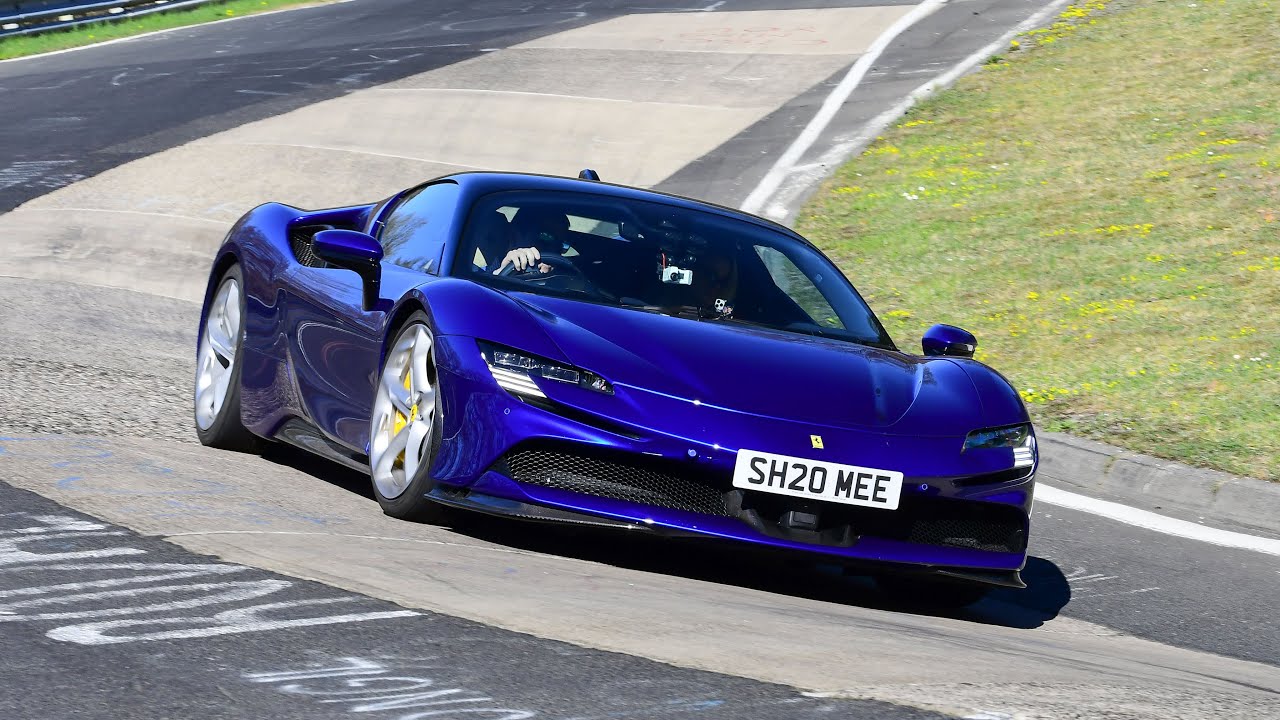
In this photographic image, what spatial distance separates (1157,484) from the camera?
7.94m

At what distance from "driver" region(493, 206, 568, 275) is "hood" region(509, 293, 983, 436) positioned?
1.17ft

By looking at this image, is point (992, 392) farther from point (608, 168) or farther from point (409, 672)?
point (608, 168)

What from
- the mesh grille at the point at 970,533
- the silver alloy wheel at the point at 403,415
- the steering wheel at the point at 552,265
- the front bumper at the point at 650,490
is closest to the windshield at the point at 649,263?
the steering wheel at the point at 552,265

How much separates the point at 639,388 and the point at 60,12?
24366 millimetres

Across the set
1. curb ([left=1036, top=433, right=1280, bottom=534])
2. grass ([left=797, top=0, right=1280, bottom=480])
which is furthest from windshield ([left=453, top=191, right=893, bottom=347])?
grass ([left=797, top=0, right=1280, bottom=480])

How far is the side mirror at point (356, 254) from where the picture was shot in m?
6.02

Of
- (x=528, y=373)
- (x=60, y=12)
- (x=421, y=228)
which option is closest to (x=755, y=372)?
(x=528, y=373)

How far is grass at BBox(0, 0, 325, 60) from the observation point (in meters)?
25.5

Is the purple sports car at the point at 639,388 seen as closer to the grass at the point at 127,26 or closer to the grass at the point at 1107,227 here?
the grass at the point at 1107,227

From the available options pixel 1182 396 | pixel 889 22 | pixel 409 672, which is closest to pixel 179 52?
pixel 889 22

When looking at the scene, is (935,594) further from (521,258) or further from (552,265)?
(521,258)

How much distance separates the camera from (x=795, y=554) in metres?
5.15

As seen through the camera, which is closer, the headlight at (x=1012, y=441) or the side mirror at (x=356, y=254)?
the headlight at (x=1012, y=441)

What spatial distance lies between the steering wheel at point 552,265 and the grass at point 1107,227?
341 centimetres
